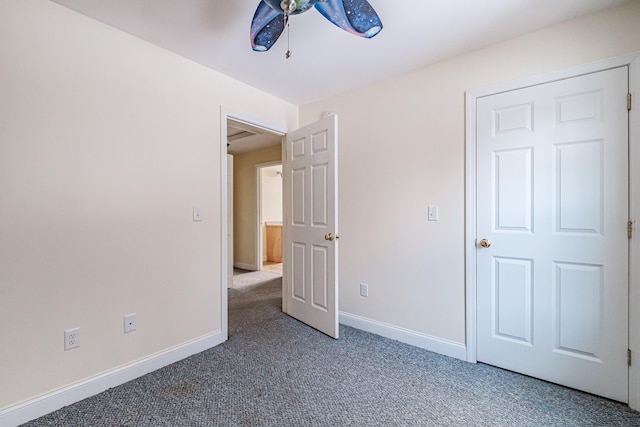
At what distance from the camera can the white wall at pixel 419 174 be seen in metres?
1.83

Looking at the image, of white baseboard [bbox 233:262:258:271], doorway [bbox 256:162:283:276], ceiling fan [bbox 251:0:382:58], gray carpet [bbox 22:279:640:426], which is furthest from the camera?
doorway [bbox 256:162:283:276]

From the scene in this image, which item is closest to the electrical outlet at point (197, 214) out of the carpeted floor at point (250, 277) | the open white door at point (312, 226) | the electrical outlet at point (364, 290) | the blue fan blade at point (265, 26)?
the open white door at point (312, 226)

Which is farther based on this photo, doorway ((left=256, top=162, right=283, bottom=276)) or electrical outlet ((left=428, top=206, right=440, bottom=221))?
doorway ((left=256, top=162, right=283, bottom=276))

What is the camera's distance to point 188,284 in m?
2.21

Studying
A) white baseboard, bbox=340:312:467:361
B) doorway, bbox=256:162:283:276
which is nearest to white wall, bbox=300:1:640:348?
white baseboard, bbox=340:312:467:361

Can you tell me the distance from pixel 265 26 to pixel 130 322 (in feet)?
6.74

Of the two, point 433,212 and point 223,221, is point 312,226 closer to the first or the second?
point 223,221

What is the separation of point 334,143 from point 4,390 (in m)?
2.55

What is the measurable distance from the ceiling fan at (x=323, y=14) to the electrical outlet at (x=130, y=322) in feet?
6.35

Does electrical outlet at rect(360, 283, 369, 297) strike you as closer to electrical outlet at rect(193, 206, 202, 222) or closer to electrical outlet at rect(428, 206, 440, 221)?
electrical outlet at rect(428, 206, 440, 221)

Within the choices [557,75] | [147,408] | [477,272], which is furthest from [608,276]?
[147,408]

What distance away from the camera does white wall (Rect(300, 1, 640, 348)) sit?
1827 mm

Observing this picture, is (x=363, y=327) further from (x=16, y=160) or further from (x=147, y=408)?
(x=16, y=160)

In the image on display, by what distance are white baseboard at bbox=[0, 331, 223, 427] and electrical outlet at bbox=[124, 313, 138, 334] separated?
232mm
